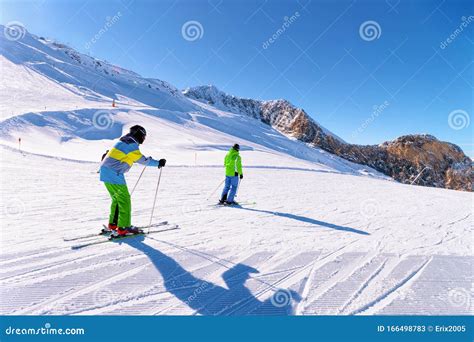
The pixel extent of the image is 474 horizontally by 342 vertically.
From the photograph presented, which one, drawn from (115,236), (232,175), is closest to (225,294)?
(115,236)

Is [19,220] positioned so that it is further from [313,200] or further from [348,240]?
[313,200]

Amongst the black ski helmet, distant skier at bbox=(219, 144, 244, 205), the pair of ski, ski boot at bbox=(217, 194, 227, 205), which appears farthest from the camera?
distant skier at bbox=(219, 144, 244, 205)

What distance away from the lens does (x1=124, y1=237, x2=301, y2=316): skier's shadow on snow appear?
10.7 feet

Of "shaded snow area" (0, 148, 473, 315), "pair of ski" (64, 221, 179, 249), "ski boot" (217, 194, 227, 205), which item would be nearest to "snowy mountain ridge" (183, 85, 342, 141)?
"ski boot" (217, 194, 227, 205)

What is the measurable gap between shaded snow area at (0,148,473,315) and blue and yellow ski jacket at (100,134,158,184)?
1.05m

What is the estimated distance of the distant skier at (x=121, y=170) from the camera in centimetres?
490

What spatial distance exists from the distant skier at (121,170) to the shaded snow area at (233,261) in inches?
17.1

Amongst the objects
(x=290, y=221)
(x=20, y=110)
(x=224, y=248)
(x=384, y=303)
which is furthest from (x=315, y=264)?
(x=20, y=110)

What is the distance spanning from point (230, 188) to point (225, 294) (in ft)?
17.0

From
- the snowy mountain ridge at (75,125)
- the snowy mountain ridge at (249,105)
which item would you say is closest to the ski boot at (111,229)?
the snowy mountain ridge at (75,125)

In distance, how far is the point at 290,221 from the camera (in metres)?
6.76

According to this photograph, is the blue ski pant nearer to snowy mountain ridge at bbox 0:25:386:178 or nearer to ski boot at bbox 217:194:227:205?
ski boot at bbox 217:194:227:205

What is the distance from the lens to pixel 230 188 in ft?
28.2

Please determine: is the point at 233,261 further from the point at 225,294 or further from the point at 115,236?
the point at 115,236
